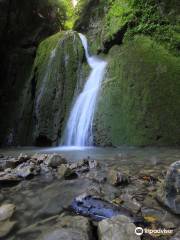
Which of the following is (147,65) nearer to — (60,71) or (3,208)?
(60,71)

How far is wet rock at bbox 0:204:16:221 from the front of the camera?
2230mm

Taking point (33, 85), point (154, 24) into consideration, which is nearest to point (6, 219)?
point (154, 24)

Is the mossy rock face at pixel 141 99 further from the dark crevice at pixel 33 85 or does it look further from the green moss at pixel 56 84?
the dark crevice at pixel 33 85

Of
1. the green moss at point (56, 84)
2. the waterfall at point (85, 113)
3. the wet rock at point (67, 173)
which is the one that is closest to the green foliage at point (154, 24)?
the waterfall at point (85, 113)

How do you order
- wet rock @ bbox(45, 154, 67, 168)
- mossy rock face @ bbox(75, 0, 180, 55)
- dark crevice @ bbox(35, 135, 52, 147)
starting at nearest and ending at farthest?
wet rock @ bbox(45, 154, 67, 168) → mossy rock face @ bbox(75, 0, 180, 55) → dark crevice @ bbox(35, 135, 52, 147)

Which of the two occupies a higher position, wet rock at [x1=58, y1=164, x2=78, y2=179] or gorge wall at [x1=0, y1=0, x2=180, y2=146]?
gorge wall at [x1=0, y1=0, x2=180, y2=146]

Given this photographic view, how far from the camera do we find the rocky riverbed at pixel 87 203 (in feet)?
6.04

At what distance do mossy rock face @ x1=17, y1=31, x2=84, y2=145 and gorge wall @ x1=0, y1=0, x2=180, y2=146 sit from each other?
4 cm

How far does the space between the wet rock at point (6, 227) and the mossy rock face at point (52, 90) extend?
7360 mm

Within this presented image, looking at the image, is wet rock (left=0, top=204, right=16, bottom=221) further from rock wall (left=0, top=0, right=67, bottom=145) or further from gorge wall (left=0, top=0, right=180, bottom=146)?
rock wall (left=0, top=0, right=67, bottom=145)

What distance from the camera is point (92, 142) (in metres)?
8.05

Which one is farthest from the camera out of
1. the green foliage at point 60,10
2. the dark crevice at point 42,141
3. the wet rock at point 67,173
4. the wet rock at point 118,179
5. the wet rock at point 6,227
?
the green foliage at point 60,10

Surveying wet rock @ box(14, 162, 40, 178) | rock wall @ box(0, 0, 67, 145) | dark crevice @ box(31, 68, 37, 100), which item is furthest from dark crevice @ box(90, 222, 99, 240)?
rock wall @ box(0, 0, 67, 145)

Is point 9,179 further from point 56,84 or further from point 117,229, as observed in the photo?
point 56,84
